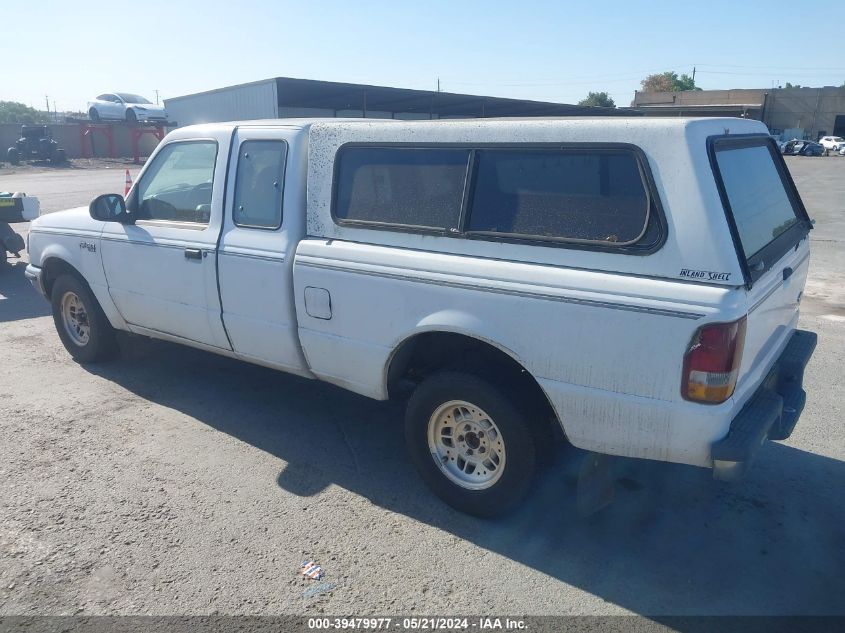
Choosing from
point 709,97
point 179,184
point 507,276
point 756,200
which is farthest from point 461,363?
point 709,97

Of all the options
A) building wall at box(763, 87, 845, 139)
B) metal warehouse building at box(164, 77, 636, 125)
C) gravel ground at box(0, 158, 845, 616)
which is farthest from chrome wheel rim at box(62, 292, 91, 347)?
building wall at box(763, 87, 845, 139)

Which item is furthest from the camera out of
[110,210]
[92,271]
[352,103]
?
[352,103]

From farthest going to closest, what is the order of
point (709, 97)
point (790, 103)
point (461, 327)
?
1. point (790, 103)
2. point (709, 97)
3. point (461, 327)

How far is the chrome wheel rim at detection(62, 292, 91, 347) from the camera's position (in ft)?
18.7

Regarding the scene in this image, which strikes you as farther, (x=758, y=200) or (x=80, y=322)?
(x=80, y=322)

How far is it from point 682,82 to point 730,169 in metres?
98.5

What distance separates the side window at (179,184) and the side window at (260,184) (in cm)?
31

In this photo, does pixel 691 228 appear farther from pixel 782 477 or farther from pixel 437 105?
pixel 437 105

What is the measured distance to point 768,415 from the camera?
3125 millimetres

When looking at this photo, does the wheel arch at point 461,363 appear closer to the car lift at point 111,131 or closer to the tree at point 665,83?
the car lift at point 111,131

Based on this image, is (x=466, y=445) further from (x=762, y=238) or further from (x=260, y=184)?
(x=260, y=184)

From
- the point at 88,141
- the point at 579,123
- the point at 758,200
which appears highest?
the point at 88,141

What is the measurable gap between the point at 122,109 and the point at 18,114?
38.5 metres

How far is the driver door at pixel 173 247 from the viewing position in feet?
14.8
